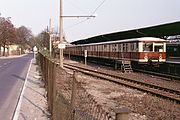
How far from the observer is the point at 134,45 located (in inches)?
1305

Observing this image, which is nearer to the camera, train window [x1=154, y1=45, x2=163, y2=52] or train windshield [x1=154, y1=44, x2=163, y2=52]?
train windshield [x1=154, y1=44, x2=163, y2=52]

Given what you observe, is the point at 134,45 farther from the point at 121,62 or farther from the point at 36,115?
the point at 36,115

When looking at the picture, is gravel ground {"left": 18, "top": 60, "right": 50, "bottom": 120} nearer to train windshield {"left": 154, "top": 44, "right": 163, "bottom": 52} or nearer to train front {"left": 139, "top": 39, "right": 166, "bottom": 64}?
train front {"left": 139, "top": 39, "right": 166, "bottom": 64}

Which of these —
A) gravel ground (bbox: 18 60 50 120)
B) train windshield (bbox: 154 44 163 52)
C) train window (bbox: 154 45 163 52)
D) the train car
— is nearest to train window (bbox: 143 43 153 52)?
the train car

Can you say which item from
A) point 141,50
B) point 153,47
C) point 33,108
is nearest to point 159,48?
point 153,47

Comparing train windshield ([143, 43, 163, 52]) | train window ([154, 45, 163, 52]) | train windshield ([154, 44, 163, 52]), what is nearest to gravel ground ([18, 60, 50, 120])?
train windshield ([143, 43, 163, 52])

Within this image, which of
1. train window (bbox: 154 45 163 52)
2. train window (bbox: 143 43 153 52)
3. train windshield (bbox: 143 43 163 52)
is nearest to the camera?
train window (bbox: 143 43 153 52)

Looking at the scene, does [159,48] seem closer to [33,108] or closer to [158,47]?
[158,47]

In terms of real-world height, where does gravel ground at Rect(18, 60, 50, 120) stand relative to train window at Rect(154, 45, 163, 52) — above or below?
below

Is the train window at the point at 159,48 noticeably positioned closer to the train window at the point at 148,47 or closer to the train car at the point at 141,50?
the train car at the point at 141,50

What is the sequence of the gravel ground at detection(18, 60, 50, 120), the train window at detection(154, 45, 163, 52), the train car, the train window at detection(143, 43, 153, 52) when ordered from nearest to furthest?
the gravel ground at detection(18, 60, 50, 120) < the train car < the train window at detection(143, 43, 153, 52) < the train window at detection(154, 45, 163, 52)

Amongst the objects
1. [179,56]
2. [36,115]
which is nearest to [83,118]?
[36,115]

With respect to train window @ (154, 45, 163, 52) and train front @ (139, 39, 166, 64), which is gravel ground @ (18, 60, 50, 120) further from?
train window @ (154, 45, 163, 52)

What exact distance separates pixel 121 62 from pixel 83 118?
2787 cm
